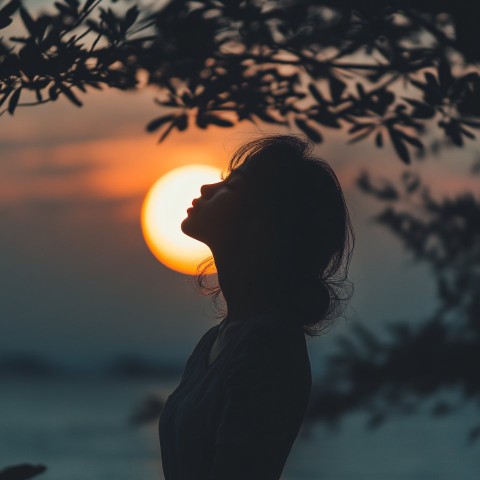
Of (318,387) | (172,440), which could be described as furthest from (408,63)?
(318,387)

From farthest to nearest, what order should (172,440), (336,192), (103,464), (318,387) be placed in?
(103,464) < (318,387) < (336,192) < (172,440)

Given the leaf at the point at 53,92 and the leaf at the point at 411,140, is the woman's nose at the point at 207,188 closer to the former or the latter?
the leaf at the point at 53,92

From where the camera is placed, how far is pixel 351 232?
2.97 m

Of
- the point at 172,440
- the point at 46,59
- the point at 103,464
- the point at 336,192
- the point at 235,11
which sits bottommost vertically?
the point at 172,440

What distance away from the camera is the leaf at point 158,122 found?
5046 millimetres

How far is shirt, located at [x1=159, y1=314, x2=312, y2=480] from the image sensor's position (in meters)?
2.19

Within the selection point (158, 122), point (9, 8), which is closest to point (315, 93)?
point (158, 122)

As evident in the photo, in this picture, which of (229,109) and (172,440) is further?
(229,109)

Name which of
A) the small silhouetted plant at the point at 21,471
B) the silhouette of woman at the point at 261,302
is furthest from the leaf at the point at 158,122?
the small silhouetted plant at the point at 21,471

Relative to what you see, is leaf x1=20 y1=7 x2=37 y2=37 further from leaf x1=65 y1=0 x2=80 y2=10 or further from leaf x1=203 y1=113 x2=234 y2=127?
leaf x1=203 y1=113 x2=234 y2=127

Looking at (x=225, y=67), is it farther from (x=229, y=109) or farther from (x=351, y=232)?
(x=351, y=232)

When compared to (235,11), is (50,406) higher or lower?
higher

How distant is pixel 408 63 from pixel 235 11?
102 centimetres

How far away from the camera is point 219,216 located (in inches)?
102
